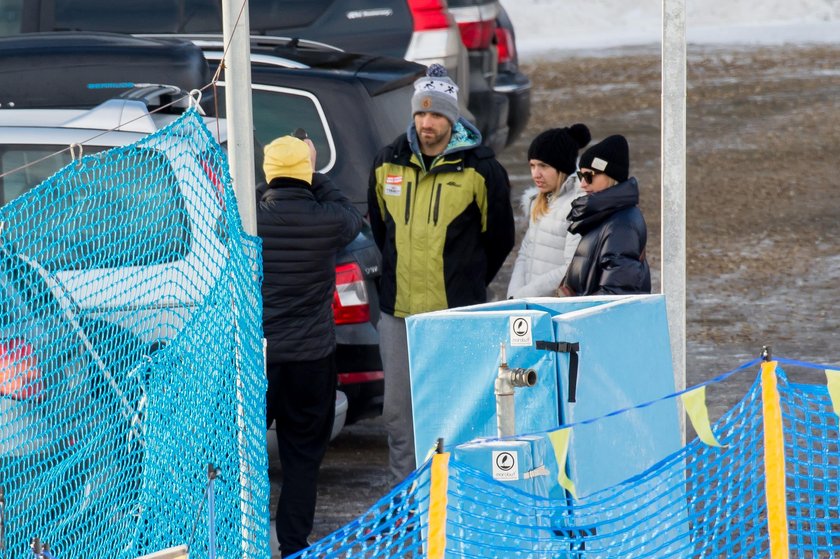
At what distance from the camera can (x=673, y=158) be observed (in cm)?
568

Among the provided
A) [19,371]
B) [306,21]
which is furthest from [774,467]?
[306,21]

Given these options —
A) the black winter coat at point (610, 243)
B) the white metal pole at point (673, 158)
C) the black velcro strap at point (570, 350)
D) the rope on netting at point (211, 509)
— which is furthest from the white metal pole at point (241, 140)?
the white metal pole at point (673, 158)

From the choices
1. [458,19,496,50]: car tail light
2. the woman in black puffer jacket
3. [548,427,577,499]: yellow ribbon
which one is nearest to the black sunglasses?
the woman in black puffer jacket

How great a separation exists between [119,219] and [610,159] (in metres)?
1.89

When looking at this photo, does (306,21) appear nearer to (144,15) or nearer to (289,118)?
(144,15)

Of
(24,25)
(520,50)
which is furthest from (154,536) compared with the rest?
(520,50)

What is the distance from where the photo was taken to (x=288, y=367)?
601cm

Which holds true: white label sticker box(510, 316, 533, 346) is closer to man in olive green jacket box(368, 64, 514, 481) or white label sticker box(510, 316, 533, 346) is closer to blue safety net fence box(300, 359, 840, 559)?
blue safety net fence box(300, 359, 840, 559)

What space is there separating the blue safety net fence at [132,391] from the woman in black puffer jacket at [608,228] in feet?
4.51

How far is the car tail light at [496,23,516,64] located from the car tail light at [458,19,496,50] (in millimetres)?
543

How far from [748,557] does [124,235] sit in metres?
2.56

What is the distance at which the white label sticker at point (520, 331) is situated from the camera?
15.7 ft

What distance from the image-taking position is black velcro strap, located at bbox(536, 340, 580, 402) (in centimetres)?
473

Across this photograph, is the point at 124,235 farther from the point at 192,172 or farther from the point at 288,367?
the point at 288,367
